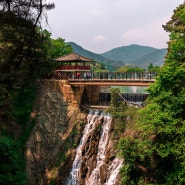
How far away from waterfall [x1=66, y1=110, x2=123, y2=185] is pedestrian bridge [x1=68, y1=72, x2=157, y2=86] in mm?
3149

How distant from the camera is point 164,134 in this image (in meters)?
17.2

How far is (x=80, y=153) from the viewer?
83.4 feet

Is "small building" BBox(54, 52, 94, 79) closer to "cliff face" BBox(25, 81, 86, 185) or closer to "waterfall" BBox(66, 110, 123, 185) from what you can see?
"cliff face" BBox(25, 81, 86, 185)

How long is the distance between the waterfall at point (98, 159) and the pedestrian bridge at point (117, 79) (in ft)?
10.3

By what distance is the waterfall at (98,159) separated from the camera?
22.8 metres

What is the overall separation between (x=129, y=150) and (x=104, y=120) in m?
7.54

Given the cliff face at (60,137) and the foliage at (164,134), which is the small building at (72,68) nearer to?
the cliff face at (60,137)

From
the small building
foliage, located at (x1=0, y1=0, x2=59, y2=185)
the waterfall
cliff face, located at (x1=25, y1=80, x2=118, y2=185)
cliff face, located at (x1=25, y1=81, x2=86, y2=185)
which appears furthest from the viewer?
the small building

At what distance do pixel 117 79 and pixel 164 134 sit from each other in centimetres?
1036

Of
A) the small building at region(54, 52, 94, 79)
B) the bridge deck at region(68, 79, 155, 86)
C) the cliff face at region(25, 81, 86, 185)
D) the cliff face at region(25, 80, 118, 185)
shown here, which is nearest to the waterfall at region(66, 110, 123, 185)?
the cliff face at region(25, 80, 118, 185)

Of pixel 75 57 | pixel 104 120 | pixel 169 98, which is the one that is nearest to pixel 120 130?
pixel 104 120

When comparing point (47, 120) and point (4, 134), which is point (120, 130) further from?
point (4, 134)

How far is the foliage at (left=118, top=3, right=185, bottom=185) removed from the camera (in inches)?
656

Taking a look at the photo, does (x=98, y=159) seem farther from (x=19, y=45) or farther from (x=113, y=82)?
(x=19, y=45)
